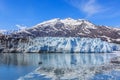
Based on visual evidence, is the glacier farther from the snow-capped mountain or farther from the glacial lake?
the snow-capped mountain

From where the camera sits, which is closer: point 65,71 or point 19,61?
point 65,71

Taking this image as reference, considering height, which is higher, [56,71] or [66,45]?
[66,45]

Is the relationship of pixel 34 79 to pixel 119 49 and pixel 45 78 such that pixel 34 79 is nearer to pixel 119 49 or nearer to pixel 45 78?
pixel 45 78

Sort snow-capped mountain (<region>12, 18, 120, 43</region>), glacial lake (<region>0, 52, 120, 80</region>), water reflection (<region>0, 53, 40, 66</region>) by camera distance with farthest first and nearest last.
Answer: snow-capped mountain (<region>12, 18, 120, 43</region>) → water reflection (<region>0, 53, 40, 66</region>) → glacial lake (<region>0, 52, 120, 80</region>)

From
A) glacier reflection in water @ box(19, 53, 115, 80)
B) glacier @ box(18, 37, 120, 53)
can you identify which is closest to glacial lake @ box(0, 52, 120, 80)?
glacier reflection in water @ box(19, 53, 115, 80)

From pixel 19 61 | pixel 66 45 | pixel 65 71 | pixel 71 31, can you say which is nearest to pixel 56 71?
pixel 65 71

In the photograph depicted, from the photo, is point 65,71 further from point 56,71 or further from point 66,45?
point 66,45

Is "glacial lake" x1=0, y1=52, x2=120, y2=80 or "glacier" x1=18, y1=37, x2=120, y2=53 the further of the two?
"glacier" x1=18, y1=37, x2=120, y2=53

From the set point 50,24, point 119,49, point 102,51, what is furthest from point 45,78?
point 50,24

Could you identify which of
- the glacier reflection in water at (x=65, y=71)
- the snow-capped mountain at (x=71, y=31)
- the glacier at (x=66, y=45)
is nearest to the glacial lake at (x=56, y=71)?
the glacier reflection in water at (x=65, y=71)
